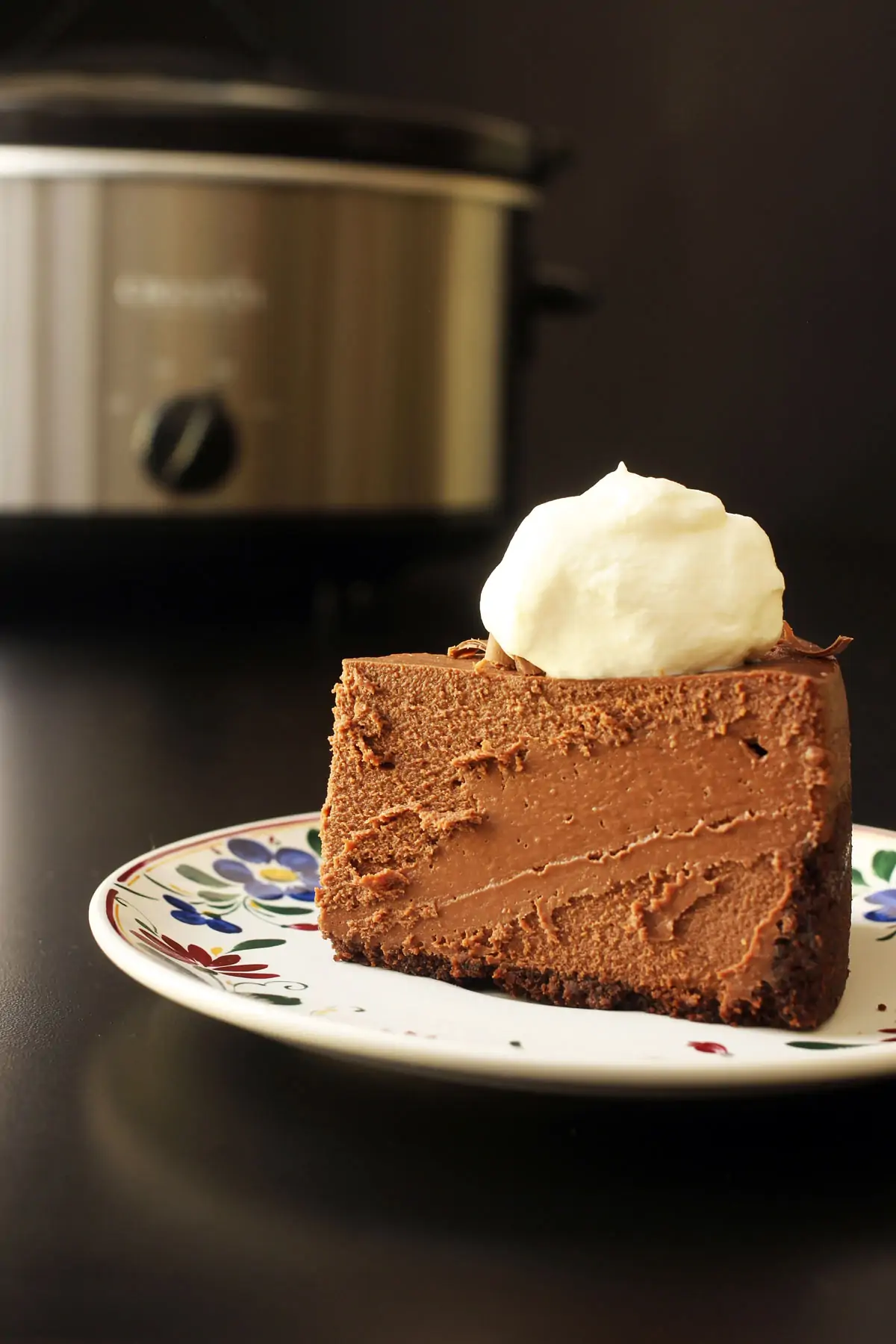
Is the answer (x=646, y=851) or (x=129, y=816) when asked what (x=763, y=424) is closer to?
(x=129, y=816)

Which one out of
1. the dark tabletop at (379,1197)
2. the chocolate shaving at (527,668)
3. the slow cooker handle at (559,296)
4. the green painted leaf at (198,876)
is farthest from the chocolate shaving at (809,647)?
the slow cooker handle at (559,296)

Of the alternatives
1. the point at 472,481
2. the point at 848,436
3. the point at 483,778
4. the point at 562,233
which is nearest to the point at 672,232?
the point at 562,233

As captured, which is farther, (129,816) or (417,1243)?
(129,816)

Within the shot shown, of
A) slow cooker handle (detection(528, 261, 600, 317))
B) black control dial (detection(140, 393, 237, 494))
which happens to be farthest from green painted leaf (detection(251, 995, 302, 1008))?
slow cooker handle (detection(528, 261, 600, 317))

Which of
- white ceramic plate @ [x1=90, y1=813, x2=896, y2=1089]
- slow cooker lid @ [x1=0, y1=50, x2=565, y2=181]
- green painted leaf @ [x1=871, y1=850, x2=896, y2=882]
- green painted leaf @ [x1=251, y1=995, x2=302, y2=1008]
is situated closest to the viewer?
white ceramic plate @ [x1=90, y1=813, x2=896, y2=1089]

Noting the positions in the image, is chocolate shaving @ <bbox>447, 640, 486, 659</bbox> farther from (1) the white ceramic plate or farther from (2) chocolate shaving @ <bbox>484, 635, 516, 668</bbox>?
(1) the white ceramic plate

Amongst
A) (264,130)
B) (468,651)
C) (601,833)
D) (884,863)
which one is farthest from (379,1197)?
(264,130)
